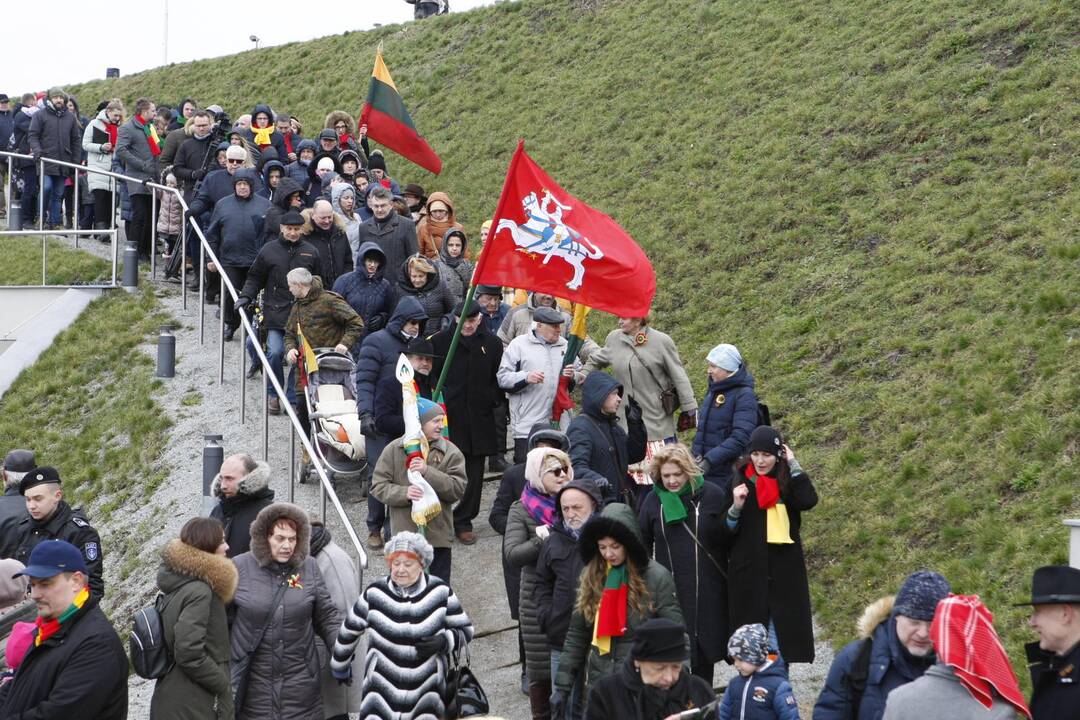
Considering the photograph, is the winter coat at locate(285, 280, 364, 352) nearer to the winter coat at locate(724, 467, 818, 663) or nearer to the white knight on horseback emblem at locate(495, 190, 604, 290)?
the white knight on horseback emblem at locate(495, 190, 604, 290)

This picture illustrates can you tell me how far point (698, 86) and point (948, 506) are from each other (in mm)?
14794

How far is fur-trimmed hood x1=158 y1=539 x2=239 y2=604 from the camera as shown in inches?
310

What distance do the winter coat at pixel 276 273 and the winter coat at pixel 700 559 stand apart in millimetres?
6109

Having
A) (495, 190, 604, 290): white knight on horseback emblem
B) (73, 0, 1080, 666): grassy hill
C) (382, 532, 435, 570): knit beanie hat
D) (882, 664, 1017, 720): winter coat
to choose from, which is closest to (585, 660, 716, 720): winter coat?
(882, 664, 1017, 720): winter coat

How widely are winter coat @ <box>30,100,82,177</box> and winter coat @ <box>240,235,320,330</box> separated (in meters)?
8.94

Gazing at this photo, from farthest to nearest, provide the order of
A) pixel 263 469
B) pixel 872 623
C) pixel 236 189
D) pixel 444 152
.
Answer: pixel 444 152 < pixel 236 189 < pixel 263 469 < pixel 872 623

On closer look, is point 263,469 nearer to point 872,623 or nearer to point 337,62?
point 872,623

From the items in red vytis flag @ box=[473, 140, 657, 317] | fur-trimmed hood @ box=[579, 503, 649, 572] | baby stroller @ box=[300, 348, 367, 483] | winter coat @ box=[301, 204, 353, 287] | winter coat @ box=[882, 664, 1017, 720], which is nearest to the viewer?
winter coat @ box=[882, 664, 1017, 720]

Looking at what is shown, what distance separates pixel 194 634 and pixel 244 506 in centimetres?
157

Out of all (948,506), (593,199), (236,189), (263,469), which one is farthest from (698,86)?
(263,469)

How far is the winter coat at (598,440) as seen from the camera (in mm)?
10609

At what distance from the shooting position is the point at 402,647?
8.16m

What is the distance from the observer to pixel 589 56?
2958 cm

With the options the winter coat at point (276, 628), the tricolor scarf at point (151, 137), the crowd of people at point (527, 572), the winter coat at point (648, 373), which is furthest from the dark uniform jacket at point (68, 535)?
the tricolor scarf at point (151, 137)
